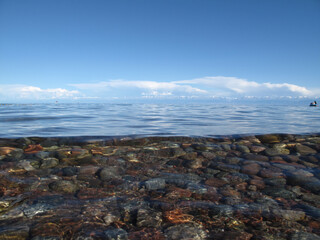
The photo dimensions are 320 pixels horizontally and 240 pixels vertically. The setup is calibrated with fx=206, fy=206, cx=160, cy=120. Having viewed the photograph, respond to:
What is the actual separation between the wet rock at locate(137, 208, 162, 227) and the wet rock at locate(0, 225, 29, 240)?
129cm

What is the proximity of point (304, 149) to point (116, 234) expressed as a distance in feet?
21.5

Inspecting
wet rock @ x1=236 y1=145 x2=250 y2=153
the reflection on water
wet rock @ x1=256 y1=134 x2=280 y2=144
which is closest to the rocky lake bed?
wet rock @ x1=236 y1=145 x2=250 y2=153

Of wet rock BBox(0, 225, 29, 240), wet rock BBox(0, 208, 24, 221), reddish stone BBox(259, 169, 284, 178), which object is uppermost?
wet rock BBox(0, 225, 29, 240)

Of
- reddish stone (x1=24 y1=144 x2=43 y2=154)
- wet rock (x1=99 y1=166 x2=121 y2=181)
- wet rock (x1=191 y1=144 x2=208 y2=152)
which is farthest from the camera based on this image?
wet rock (x1=191 y1=144 x2=208 y2=152)

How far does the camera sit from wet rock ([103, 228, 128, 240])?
2340 mm

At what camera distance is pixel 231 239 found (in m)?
2.34

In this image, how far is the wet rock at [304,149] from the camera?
6264 millimetres

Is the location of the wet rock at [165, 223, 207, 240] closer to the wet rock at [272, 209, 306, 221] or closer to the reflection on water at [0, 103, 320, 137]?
the wet rock at [272, 209, 306, 221]

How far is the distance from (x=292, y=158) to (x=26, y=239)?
618 cm

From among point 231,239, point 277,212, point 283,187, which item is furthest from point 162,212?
point 283,187

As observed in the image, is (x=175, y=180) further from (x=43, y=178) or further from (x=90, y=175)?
(x=43, y=178)

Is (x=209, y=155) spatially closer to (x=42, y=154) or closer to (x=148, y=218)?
(x=148, y=218)

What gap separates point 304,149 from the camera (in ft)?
21.3

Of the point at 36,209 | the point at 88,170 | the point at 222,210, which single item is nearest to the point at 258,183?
the point at 222,210
